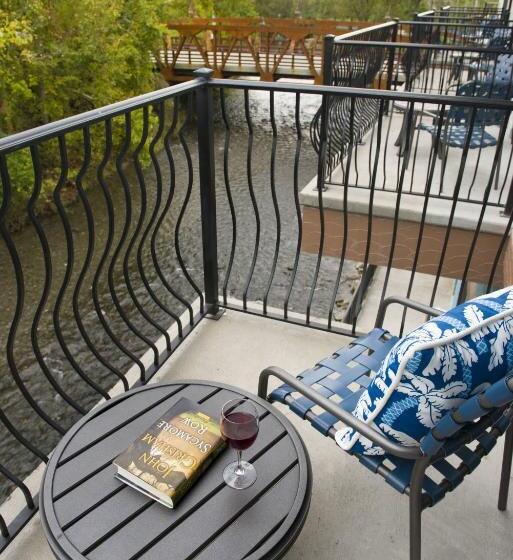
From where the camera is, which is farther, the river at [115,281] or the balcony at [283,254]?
the river at [115,281]

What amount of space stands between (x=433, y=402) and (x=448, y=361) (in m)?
0.12

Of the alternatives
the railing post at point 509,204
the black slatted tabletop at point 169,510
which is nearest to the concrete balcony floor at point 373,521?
the black slatted tabletop at point 169,510

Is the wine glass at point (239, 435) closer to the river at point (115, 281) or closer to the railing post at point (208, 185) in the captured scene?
the railing post at point (208, 185)

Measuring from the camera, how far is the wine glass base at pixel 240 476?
4.45 feet

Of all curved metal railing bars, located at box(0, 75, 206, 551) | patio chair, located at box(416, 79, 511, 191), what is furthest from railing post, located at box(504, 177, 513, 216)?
curved metal railing bars, located at box(0, 75, 206, 551)

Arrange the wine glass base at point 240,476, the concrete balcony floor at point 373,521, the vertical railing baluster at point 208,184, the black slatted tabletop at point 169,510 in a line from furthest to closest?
the vertical railing baluster at point 208,184
the concrete balcony floor at point 373,521
the wine glass base at point 240,476
the black slatted tabletop at point 169,510

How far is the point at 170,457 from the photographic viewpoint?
4.37 feet

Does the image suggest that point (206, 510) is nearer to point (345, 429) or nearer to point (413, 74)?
point (345, 429)

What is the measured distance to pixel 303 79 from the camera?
53.0ft

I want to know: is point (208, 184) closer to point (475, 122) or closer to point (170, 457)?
point (170, 457)

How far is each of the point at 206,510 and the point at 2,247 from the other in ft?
36.1

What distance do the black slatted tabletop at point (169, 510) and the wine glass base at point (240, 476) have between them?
0.01 metres

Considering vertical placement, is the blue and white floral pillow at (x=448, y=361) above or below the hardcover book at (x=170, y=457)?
above

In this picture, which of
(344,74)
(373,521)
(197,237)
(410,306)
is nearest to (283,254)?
(197,237)
